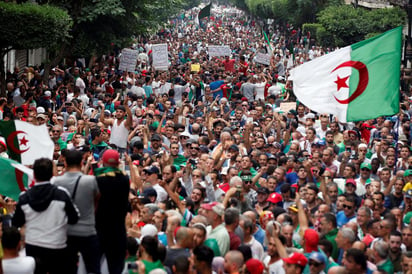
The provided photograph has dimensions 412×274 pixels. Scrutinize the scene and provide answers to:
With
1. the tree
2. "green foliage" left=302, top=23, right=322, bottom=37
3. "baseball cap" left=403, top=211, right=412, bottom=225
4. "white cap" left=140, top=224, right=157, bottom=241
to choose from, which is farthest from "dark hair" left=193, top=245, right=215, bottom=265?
"green foliage" left=302, top=23, right=322, bottom=37

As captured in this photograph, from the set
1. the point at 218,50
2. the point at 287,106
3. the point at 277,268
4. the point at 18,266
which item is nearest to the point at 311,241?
the point at 277,268

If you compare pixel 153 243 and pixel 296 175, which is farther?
pixel 296 175

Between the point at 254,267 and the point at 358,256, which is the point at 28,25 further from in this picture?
the point at 358,256

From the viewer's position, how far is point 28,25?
18.6 meters

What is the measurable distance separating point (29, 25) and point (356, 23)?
2349 cm

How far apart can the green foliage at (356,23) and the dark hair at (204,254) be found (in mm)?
30810

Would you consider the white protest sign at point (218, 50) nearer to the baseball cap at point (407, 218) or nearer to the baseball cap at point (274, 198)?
the baseball cap at point (274, 198)

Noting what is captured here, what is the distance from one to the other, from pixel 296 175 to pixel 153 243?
4.97 m

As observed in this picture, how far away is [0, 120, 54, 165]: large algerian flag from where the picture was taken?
941 centimetres

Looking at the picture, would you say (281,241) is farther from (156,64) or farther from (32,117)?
(156,64)

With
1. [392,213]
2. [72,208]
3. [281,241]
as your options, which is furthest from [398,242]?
[72,208]

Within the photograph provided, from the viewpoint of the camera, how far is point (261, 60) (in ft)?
91.4

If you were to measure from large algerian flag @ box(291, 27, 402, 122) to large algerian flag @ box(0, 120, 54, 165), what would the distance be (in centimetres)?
421

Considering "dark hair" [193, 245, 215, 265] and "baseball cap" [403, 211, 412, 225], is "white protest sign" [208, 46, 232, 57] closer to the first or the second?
"baseball cap" [403, 211, 412, 225]
